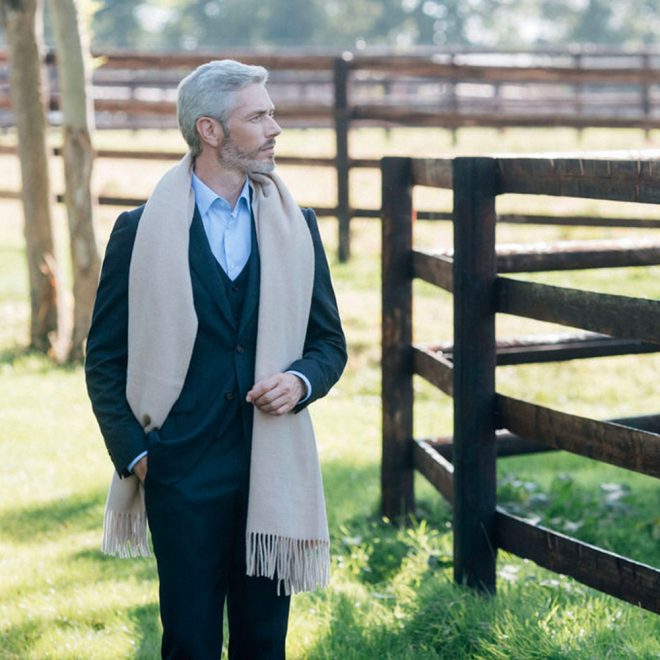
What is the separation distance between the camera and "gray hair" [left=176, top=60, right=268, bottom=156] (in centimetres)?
308

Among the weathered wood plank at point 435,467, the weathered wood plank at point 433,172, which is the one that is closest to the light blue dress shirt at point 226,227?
the weathered wood plank at point 433,172


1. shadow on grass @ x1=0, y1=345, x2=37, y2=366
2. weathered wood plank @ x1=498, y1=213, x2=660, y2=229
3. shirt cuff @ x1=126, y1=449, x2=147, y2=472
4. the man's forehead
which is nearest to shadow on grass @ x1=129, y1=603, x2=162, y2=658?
shirt cuff @ x1=126, y1=449, x2=147, y2=472

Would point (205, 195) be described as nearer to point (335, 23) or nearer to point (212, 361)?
point (212, 361)

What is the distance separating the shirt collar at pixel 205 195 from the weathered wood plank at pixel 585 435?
1.22m

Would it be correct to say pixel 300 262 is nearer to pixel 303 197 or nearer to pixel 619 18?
pixel 303 197

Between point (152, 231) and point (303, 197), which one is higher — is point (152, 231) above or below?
above

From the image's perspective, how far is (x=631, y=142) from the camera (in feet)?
62.8

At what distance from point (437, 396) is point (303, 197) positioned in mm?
8526

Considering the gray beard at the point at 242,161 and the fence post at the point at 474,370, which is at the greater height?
the gray beard at the point at 242,161

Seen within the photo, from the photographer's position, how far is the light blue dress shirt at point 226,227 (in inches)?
124

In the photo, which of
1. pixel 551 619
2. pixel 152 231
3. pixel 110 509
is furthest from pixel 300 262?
pixel 551 619

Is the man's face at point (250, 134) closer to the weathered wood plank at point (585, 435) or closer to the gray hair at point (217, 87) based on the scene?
the gray hair at point (217, 87)

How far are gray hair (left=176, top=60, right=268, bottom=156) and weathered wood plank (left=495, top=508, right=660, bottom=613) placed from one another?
64.1 inches

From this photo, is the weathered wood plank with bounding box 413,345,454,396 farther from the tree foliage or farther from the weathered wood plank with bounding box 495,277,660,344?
the tree foliage
